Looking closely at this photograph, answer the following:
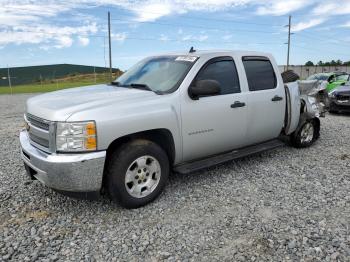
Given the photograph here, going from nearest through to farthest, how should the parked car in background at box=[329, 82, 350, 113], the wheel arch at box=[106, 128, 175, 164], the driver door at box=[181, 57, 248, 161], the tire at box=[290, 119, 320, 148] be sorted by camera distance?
1. the wheel arch at box=[106, 128, 175, 164]
2. the driver door at box=[181, 57, 248, 161]
3. the tire at box=[290, 119, 320, 148]
4. the parked car in background at box=[329, 82, 350, 113]

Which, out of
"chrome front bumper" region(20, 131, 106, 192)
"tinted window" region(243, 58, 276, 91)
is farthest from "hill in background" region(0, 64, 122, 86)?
"chrome front bumper" region(20, 131, 106, 192)

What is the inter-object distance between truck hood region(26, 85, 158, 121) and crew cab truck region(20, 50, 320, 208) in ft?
0.04

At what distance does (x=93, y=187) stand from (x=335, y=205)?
115 inches

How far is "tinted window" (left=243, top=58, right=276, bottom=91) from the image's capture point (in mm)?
5117

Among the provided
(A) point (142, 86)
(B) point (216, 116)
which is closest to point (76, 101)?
(A) point (142, 86)

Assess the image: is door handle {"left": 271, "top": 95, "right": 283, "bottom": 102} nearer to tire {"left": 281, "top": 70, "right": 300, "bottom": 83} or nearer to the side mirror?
tire {"left": 281, "top": 70, "right": 300, "bottom": 83}

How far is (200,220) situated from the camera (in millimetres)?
3707

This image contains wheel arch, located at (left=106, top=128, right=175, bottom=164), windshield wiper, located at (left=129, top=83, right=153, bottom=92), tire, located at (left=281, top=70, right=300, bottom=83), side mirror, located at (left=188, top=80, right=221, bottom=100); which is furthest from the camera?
tire, located at (left=281, top=70, right=300, bottom=83)

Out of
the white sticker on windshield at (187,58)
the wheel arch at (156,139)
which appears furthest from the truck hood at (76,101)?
the white sticker on windshield at (187,58)

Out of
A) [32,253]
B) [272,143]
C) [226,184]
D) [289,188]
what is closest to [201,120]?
[226,184]

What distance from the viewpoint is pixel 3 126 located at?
9484mm

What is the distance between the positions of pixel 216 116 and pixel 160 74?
97 centimetres

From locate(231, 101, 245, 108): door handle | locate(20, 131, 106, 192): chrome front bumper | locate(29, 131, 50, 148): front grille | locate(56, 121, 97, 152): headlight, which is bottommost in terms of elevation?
locate(20, 131, 106, 192): chrome front bumper

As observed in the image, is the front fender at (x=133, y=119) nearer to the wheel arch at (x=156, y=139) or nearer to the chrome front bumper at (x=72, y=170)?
the wheel arch at (x=156, y=139)
